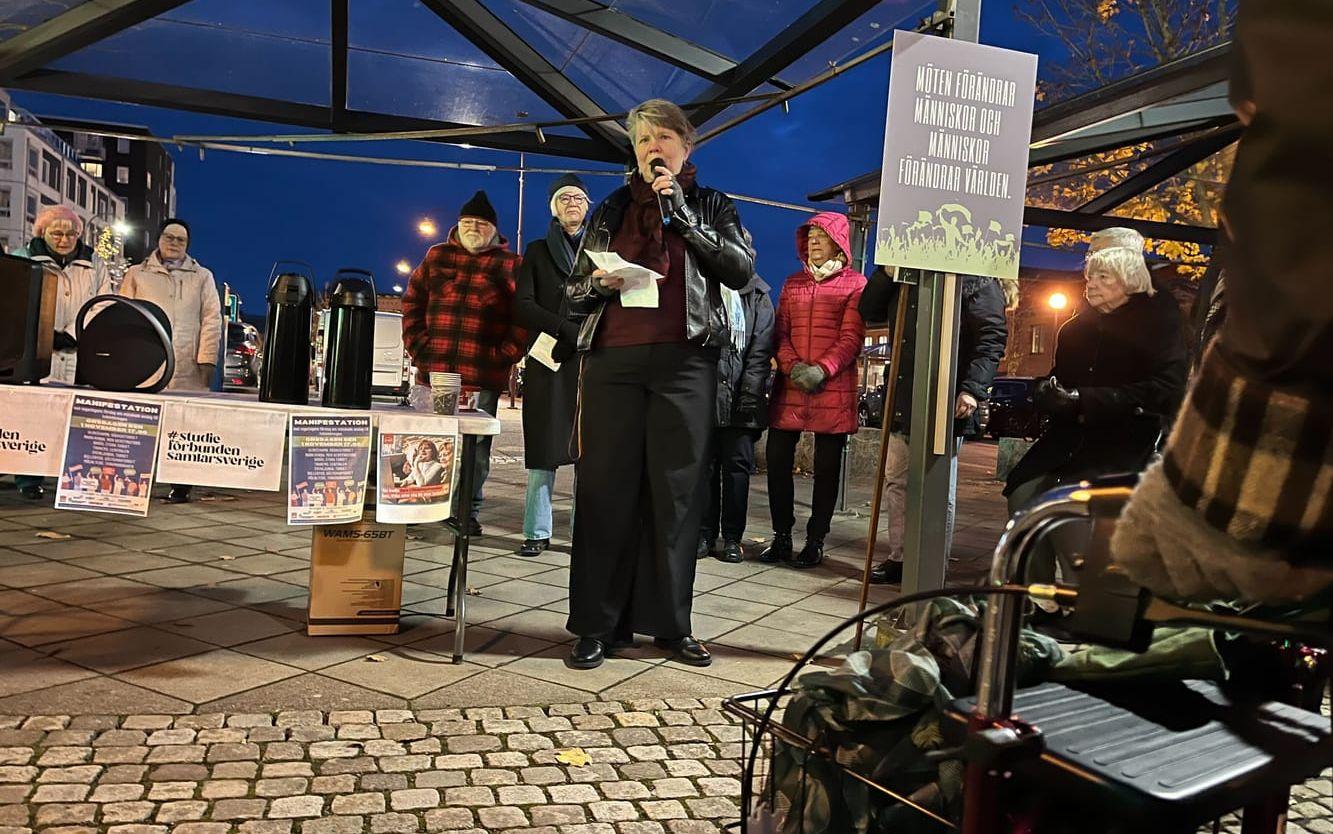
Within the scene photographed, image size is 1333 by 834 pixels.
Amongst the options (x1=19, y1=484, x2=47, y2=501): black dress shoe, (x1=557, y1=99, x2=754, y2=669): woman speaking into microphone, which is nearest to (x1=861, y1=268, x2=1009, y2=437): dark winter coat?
(x1=557, y1=99, x2=754, y2=669): woman speaking into microphone

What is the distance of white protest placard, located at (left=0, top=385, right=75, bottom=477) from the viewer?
3.10 meters

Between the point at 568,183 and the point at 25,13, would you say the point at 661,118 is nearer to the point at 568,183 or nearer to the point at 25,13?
the point at 568,183

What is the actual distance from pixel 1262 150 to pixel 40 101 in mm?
8137

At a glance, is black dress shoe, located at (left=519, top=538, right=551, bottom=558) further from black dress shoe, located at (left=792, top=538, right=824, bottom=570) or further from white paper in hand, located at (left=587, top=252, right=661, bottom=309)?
white paper in hand, located at (left=587, top=252, right=661, bottom=309)

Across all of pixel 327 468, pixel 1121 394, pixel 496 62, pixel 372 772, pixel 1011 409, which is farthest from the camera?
pixel 1011 409

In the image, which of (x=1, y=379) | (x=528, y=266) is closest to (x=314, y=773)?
(x=1, y=379)

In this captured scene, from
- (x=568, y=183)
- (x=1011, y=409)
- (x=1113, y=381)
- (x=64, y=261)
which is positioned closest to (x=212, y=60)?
(x=64, y=261)

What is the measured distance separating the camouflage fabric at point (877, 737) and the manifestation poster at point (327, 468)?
6.93ft

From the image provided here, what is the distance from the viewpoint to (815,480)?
5828 mm

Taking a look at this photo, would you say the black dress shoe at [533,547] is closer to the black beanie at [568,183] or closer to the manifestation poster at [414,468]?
the black beanie at [568,183]

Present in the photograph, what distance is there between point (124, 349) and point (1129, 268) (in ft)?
13.0

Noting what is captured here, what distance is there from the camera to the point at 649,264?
12.2 ft

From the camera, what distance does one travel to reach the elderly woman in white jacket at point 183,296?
6.73 m

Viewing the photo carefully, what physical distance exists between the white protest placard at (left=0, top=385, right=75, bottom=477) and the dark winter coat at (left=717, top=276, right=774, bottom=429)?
3627 millimetres
